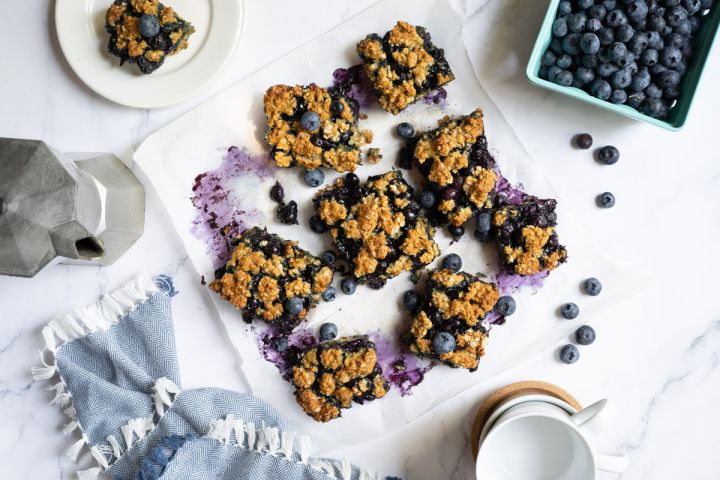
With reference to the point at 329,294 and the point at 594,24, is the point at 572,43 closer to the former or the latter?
the point at 594,24

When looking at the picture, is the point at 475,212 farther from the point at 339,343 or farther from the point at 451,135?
the point at 339,343

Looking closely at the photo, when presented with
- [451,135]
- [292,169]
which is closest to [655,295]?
[451,135]

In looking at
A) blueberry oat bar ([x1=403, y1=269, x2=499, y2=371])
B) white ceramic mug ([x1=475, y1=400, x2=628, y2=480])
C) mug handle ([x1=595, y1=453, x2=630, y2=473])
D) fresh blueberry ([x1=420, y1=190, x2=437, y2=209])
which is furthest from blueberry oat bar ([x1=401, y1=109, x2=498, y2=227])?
mug handle ([x1=595, y1=453, x2=630, y2=473])

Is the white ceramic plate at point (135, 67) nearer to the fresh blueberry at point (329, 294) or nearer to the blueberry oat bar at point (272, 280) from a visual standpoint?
the blueberry oat bar at point (272, 280)

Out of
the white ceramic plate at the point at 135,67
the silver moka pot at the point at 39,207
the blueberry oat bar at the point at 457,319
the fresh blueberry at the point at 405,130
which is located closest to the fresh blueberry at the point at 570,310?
the blueberry oat bar at the point at 457,319

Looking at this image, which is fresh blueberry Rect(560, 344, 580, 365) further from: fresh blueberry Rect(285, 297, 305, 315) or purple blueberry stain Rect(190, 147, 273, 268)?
purple blueberry stain Rect(190, 147, 273, 268)

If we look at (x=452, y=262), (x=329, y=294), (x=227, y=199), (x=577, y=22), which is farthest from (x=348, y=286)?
(x=577, y=22)
